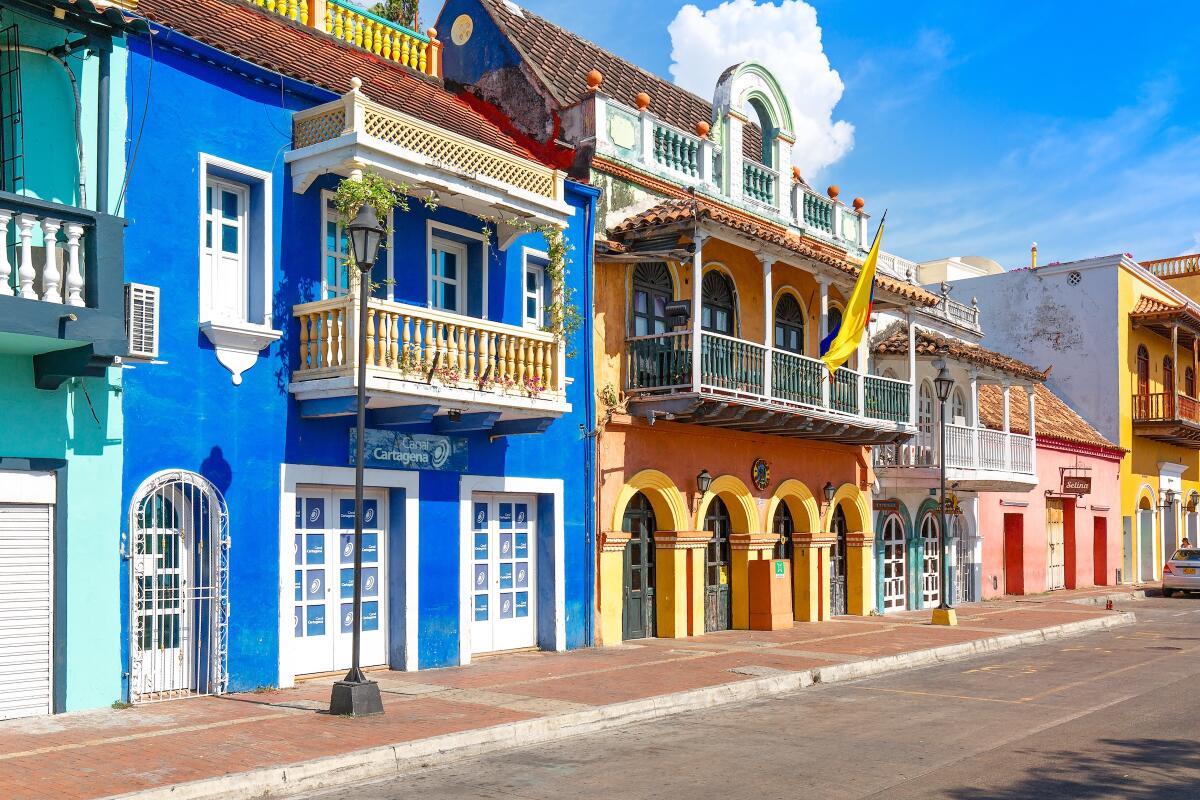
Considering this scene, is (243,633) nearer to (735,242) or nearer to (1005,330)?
(735,242)

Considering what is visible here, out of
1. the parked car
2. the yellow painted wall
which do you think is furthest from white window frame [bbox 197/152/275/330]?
the yellow painted wall

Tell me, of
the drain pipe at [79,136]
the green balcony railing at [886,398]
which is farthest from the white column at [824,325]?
the drain pipe at [79,136]

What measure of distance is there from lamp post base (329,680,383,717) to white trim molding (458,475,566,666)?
3.86 m

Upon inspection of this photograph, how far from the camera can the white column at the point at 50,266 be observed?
9945mm

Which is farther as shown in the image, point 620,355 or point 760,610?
point 760,610

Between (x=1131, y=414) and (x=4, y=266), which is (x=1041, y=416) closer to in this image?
(x=1131, y=414)

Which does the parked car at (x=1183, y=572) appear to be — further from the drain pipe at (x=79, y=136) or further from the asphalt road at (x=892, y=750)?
the drain pipe at (x=79, y=136)

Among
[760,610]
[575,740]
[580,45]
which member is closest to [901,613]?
[760,610]

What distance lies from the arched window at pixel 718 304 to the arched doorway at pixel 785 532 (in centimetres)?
385

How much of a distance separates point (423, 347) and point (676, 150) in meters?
7.68

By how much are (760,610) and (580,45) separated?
34.6 ft

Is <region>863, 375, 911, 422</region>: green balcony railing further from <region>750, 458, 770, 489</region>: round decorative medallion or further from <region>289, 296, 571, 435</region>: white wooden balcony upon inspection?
<region>289, 296, 571, 435</region>: white wooden balcony

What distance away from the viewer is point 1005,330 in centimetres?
3862

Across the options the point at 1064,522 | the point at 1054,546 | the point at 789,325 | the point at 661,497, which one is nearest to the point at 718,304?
the point at 789,325
